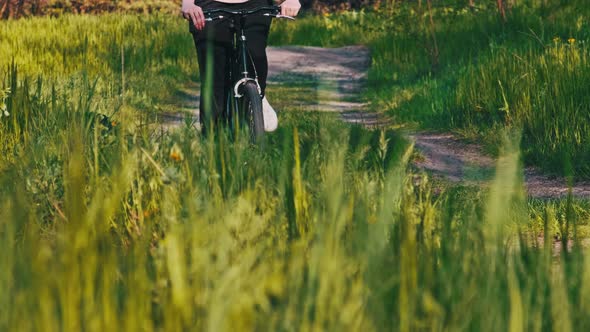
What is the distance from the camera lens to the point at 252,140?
5.18 meters

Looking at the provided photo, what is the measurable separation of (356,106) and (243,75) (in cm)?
495

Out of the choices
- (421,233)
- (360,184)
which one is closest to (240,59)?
(360,184)

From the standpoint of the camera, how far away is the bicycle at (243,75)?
204 inches

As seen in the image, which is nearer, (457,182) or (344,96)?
(457,182)

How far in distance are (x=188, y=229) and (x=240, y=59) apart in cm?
331

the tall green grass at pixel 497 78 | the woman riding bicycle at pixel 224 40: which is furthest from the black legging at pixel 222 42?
the tall green grass at pixel 497 78

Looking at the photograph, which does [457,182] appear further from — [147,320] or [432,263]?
[147,320]

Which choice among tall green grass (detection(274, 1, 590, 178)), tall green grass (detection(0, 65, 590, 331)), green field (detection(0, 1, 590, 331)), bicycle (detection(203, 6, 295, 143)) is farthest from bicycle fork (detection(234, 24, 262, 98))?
tall green grass (detection(0, 65, 590, 331))

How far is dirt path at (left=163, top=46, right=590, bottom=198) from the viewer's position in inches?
224

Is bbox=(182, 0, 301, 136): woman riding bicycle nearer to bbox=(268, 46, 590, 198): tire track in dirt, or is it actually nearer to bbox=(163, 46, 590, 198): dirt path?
bbox=(163, 46, 590, 198): dirt path

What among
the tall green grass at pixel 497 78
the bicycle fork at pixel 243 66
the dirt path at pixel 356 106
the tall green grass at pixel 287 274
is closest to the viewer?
the tall green grass at pixel 287 274

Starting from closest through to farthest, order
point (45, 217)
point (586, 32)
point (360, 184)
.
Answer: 1. point (360, 184)
2. point (45, 217)
3. point (586, 32)

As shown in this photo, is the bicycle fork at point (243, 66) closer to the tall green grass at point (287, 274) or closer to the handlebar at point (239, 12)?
the handlebar at point (239, 12)

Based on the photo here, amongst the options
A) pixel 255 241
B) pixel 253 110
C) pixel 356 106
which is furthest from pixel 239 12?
pixel 356 106
